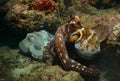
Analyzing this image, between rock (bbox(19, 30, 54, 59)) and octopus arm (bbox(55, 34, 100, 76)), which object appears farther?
rock (bbox(19, 30, 54, 59))

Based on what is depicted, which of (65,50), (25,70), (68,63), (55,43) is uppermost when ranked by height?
(55,43)

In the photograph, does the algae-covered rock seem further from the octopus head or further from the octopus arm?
the octopus head

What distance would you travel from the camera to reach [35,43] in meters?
9.02

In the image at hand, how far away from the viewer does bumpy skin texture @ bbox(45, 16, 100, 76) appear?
24.8ft

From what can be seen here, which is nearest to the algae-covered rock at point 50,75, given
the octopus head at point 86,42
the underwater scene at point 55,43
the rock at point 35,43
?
the underwater scene at point 55,43

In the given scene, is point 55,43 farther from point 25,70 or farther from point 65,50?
→ point 25,70

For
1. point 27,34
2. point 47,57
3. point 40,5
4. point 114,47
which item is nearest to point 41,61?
point 47,57

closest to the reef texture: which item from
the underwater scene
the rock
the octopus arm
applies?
the underwater scene

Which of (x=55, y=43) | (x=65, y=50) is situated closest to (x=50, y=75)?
(x=65, y=50)

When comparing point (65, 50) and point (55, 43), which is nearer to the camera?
point (65, 50)

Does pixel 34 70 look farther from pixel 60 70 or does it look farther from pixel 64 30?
pixel 64 30

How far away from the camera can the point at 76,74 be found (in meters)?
7.00

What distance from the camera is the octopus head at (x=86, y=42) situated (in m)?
7.56

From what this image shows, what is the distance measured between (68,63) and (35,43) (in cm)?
190
